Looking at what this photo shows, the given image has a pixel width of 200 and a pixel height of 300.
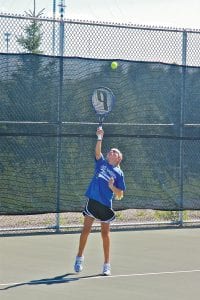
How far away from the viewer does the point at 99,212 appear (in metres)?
8.79

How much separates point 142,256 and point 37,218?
2813 millimetres

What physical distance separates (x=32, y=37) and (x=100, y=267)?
4608 millimetres

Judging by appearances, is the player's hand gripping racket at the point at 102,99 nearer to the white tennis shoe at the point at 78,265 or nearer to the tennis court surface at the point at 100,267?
the tennis court surface at the point at 100,267

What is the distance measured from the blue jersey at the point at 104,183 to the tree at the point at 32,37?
3234 mm

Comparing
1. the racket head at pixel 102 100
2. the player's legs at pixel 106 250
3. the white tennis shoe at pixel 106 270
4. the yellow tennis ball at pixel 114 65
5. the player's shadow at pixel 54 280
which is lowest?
the player's shadow at pixel 54 280

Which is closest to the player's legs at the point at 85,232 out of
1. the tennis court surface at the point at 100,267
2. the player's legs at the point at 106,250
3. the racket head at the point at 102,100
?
the player's legs at the point at 106,250

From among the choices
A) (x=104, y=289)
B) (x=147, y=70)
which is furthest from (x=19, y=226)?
(x=104, y=289)

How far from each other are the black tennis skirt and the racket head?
197 centimetres

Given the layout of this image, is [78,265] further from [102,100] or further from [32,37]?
[32,37]

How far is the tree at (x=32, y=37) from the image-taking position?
1166 cm

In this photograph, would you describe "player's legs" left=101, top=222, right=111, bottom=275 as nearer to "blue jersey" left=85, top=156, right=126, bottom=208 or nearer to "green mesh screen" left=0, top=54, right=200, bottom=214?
"blue jersey" left=85, top=156, right=126, bottom=208

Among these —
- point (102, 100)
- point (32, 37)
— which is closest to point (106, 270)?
point (102, 100)

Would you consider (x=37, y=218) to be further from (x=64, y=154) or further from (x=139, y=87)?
(x=139, y=87)

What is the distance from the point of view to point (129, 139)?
12.2 m
